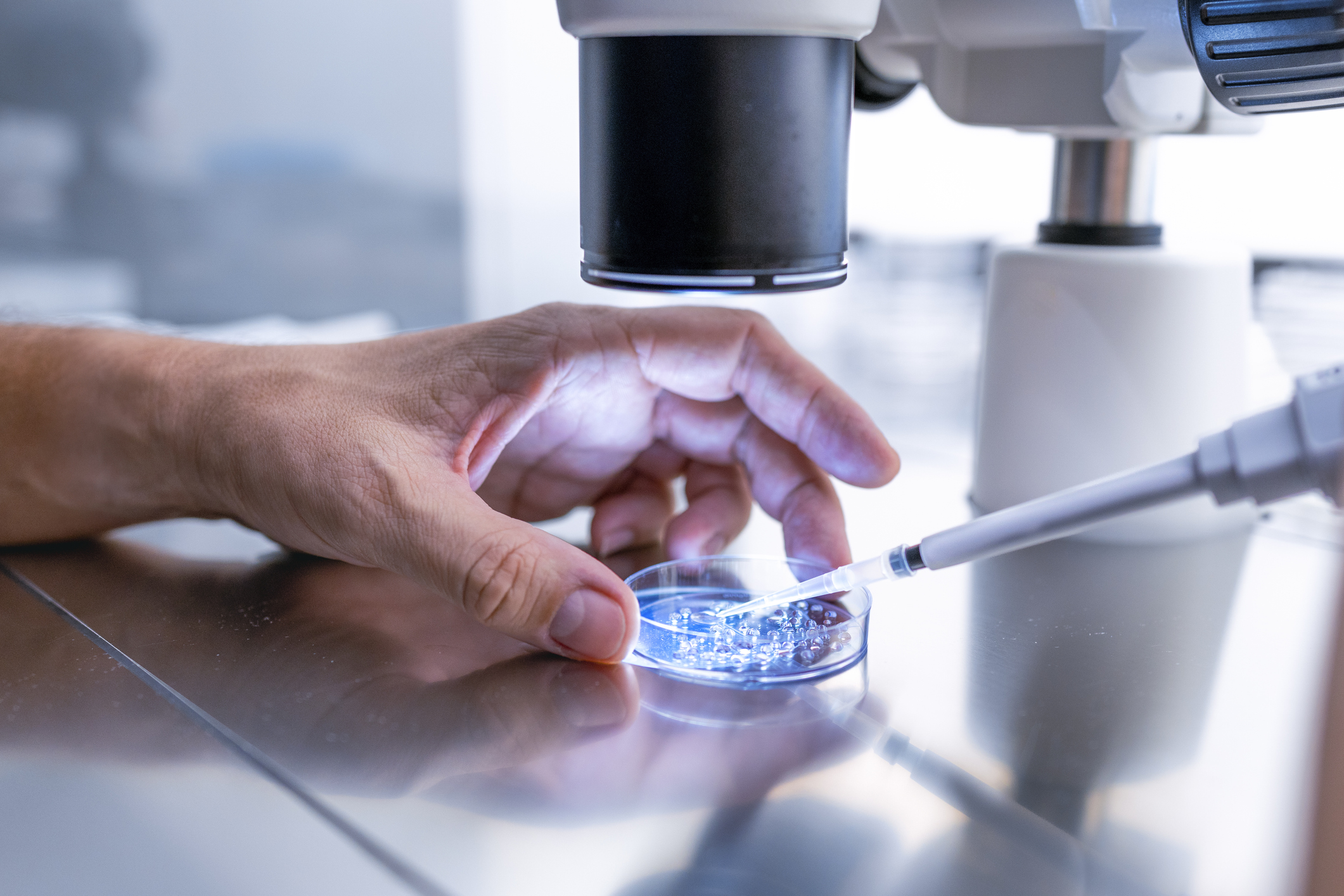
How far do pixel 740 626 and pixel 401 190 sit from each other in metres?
1.30

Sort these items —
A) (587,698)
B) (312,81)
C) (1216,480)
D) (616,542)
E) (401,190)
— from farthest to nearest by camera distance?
1. (401,190)
2. (312,81)
3. (616,542)
4. (587,698)
5. (1216,480)

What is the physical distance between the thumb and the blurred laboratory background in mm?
619

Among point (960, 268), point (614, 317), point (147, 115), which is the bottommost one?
point (960, 268)

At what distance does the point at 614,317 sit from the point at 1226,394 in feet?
1.31

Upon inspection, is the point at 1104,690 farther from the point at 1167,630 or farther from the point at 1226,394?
the point at 1226,394

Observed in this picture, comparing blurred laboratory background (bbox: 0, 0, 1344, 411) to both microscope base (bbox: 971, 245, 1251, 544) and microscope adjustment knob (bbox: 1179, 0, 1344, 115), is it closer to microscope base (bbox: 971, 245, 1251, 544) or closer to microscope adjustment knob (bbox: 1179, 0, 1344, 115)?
microscope base (bbox: 971, 245, 1251, 544)

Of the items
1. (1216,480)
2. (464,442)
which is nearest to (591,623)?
(464,442)

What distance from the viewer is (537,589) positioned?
1.53 ft

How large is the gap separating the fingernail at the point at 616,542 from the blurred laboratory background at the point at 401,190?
0.52 m

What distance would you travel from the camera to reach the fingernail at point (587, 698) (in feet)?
1.43

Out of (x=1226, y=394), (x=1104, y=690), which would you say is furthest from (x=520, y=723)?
(x=1226, y=394)

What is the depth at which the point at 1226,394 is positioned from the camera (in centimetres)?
65

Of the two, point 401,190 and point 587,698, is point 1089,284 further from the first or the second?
point 401,190

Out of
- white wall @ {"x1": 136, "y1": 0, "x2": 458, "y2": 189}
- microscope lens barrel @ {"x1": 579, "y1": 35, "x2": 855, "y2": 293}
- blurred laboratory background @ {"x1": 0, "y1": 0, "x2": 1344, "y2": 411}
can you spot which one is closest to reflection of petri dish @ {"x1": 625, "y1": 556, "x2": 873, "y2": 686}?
microscope lens barrel @ {"x1": 579, "y1": 35, "x2": 855, "y2": 293}
